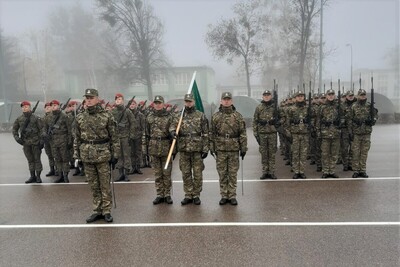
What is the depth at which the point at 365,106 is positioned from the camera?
8047 millimetres

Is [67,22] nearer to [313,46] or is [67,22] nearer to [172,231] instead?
[313,46]

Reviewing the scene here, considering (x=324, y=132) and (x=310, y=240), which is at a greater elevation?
(x=324, y=132)

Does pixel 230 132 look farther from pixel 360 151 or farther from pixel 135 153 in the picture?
pixel 135 153

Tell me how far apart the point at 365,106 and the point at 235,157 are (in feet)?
12.3

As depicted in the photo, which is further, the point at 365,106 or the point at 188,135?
the point at 365,106

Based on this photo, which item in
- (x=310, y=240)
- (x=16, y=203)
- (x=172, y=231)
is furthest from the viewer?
(x=16, y=203)

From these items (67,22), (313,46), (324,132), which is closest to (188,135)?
(324,132)

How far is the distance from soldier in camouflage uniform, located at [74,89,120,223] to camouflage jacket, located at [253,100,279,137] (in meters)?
3.58

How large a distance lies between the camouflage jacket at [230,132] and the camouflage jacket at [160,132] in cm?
84

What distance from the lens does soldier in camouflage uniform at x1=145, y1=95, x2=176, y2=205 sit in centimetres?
638

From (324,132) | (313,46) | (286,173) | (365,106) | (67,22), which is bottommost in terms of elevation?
(286,173)

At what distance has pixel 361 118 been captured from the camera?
793 centimetres

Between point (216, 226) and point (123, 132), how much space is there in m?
4.35

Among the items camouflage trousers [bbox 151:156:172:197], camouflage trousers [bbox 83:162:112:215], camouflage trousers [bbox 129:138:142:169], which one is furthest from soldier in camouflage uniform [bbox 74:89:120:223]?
camouflage trousers [bbox 129:138:142:169]
